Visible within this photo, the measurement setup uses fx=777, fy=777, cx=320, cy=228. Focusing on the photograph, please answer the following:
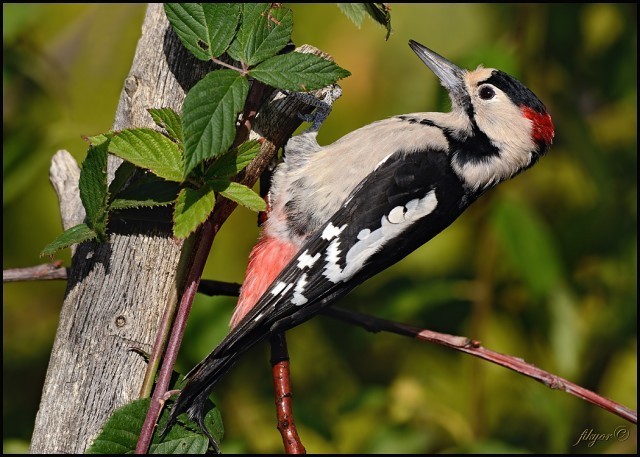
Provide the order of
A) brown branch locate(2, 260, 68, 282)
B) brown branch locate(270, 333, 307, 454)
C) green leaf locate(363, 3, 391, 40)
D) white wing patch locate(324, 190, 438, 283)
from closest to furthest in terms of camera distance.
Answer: green leaf locate(363, 3, 391, 40) → brown branch locate(270, 333, 307, 454) → brown branch locate(2, 260, 68, 282) → white wing patch locate(324, 190, 438, 283)

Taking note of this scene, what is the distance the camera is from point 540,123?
2.11 meters

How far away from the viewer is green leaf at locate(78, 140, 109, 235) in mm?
1303

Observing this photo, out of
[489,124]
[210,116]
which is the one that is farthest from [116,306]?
[489,124]

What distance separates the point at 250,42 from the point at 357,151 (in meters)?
0.72

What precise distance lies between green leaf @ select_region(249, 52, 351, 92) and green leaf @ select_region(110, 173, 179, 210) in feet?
0.82

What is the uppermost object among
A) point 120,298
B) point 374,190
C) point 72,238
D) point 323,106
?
point 323,106

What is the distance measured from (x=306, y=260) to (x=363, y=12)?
691mm

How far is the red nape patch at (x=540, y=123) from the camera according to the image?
2104 mm

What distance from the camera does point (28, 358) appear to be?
249cm

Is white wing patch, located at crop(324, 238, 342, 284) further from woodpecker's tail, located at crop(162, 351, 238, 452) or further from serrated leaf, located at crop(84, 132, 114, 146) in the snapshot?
serrated leaf, located at crop(84, 132, 114, 146)

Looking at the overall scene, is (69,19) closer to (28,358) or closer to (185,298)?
(28,358)

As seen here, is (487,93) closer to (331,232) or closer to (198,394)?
(331,232)

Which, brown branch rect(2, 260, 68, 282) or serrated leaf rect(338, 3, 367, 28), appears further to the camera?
brown branch rect(2, 260, 68, 282)

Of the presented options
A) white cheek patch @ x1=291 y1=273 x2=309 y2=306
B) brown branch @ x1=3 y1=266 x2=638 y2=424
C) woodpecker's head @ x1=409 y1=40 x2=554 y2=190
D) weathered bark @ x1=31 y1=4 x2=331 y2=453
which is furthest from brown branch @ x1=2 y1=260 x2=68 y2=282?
woodpecker's head @ x1=409 y1=40 x2=554 y2=190
